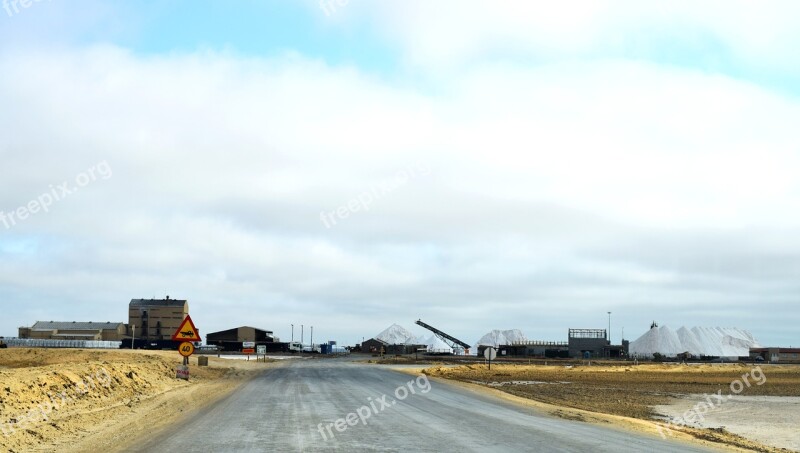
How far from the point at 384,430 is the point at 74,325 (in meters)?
151

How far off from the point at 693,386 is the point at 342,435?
39.3 m

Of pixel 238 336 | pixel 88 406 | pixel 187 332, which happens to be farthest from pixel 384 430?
pixel 238 336

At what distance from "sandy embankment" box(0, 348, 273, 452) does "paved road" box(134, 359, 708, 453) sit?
1236mm

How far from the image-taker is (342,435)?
52.7 feet

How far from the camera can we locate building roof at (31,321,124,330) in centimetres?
15012

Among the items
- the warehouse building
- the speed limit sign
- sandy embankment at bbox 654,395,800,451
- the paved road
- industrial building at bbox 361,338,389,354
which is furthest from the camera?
industrial building at bbox 361,338,389,354

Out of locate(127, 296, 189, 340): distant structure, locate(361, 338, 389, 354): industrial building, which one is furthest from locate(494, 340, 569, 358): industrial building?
locate(127, 296, 189, 340): distant structure

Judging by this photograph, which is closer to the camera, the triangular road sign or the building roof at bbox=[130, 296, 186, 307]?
the triangular road sign

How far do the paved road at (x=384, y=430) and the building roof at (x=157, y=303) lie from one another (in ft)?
442

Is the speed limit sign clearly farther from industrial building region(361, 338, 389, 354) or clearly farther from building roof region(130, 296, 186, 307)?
industrial building region(361, 338, 389, 354)

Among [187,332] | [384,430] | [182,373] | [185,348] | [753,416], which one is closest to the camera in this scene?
[384,430]

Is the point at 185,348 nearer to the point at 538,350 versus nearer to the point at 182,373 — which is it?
the point at 182,373

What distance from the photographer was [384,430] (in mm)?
17188

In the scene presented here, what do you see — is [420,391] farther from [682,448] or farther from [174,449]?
[174,449]
